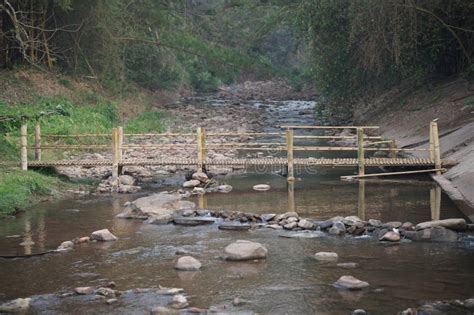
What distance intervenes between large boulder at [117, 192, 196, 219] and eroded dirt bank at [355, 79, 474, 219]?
5.40 metres

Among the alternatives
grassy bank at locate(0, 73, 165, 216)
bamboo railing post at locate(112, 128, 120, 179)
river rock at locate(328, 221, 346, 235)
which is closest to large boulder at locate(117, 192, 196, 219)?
grassy bank at locate(0, 73, 165, 216)

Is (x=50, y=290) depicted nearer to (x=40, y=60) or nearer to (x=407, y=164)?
(x=407, y=164)

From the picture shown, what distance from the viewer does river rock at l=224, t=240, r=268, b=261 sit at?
10039 mm

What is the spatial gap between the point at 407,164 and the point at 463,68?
28.6 feet

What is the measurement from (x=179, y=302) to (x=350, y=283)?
7.04ft

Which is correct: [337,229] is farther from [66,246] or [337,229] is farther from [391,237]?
[66,246]

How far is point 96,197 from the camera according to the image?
51.0ft

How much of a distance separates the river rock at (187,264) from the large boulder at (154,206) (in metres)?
3.57

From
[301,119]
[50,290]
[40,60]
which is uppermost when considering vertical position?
[40,60]

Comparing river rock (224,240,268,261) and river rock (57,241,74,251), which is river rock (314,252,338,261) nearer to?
river rock (224,240,268,261)

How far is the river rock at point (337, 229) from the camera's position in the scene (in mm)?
11531

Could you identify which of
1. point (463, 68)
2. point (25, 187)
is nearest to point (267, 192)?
point (25, 187)

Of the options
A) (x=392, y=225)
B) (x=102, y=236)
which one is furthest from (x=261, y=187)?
(x=102, y=236)

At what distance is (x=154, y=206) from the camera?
1352 centimetres
